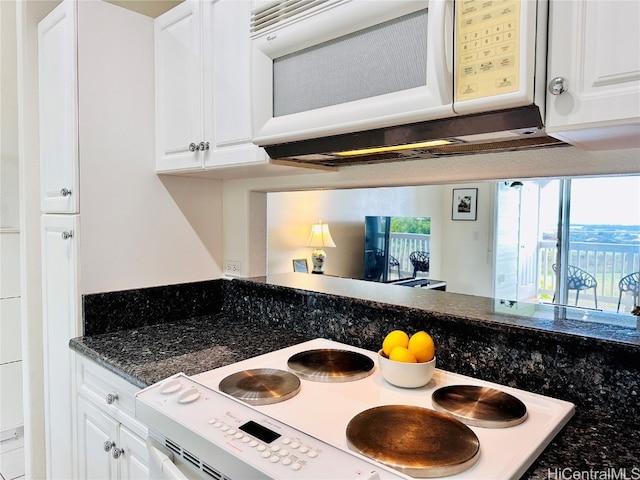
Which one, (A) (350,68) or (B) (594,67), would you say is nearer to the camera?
(B) (594,67)

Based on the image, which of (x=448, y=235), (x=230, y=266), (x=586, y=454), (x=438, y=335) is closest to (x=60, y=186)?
(x=230, y=266)

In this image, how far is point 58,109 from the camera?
169 centimetres

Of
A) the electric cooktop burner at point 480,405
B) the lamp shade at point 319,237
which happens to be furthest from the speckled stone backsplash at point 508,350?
the lamp shade at point 319,237

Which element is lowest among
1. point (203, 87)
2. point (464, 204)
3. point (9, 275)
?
point (9, 275)

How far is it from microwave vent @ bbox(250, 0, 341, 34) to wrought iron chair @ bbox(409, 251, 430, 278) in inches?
101

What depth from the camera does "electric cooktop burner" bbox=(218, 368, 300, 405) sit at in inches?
40.9

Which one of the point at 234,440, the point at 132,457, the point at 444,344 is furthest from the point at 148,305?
the point at 444,344

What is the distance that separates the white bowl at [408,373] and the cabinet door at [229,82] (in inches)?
29.8

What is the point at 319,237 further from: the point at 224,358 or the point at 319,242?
the point at 224,358

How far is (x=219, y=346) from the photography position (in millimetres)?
1537

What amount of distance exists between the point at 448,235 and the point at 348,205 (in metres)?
1.55

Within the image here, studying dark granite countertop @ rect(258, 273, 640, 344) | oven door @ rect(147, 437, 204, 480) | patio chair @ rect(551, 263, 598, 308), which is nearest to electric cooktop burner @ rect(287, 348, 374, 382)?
dark granite countertop @ rect(258, 273, 640, 344)

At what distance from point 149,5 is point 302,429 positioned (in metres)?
1.77

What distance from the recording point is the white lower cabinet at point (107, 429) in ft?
4.36
